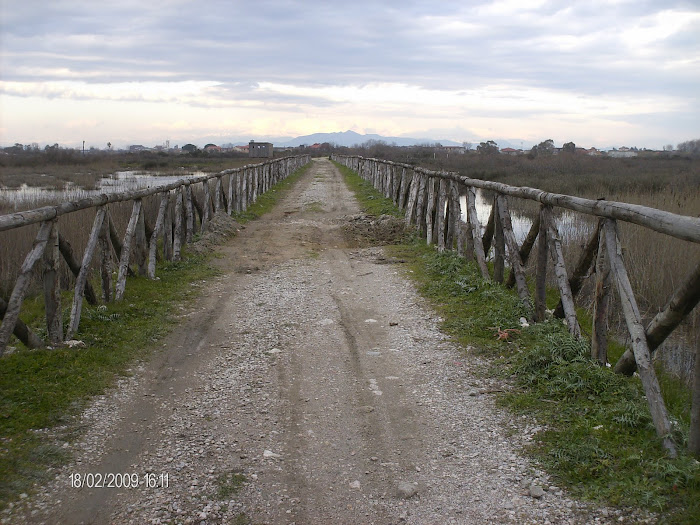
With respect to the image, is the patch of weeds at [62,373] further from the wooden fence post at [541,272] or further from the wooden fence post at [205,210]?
the wooden fence post at [205,210]

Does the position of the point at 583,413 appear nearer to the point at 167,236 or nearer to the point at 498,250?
the point at 498,250

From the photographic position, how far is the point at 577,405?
4449 millimetres

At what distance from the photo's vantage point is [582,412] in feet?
14.3

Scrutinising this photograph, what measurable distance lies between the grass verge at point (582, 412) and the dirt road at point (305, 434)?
208 mm

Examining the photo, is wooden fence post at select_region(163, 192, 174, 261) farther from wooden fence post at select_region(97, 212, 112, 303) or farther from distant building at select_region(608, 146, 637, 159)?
distant building at select_region(608, 146, 637, 159)

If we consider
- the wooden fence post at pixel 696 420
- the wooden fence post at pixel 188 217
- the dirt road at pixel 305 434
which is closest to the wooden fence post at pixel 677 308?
the wooden fence post at pixel 696 420

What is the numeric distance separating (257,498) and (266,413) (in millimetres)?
1122

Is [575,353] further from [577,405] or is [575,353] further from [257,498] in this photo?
[257,498]

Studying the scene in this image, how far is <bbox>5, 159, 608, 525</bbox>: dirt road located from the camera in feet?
10.9

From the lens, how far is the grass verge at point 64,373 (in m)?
3.75

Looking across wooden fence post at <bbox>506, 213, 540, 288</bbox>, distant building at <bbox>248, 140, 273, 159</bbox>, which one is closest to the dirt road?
wooden fence post at <bbox>506, 213, 540, 288</bbox>

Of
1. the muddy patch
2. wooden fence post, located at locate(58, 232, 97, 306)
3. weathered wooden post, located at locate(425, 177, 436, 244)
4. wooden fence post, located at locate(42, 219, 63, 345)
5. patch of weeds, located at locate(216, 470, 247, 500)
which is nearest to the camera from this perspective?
patch of weeds, located at locate(216, 470, 247, 500)

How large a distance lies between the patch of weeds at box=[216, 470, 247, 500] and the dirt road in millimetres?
12

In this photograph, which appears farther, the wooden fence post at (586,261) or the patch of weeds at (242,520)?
the wooden fence post at (586,261)
